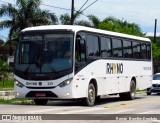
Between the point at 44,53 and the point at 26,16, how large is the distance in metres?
32.5

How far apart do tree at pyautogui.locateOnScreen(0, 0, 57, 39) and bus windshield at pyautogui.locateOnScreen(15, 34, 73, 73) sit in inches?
1210

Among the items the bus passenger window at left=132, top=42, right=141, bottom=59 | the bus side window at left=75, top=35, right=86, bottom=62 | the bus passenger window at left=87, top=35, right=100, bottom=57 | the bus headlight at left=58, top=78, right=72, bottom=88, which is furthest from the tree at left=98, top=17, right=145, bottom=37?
the bus headlight at left=58, top=78, right=72, bottom=88

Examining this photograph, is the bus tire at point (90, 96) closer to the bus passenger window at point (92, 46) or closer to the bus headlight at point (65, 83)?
the bus passenger window at point (92, 46)

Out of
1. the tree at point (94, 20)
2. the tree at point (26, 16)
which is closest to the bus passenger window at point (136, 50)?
the tree at point (26, 16)

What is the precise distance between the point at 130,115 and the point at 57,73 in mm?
3947

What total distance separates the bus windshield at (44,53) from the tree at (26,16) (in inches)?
1210

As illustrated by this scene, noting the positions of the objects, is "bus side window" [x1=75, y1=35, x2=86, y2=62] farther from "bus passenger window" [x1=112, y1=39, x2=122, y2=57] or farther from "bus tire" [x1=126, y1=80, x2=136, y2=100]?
"bus tire" [x1=126, y1=80, x2=136, y2=100]

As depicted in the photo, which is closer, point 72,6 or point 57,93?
point 57,93

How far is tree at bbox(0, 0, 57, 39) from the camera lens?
4959cm

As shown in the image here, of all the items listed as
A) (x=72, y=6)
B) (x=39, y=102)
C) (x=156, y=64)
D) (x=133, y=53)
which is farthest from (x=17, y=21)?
(x=39, y=102)

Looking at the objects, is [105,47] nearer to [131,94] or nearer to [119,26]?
[131,94]

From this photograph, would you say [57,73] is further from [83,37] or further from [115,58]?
[115,58]

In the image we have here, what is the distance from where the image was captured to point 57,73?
1803 cm

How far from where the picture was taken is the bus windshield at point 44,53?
18.1 meters
